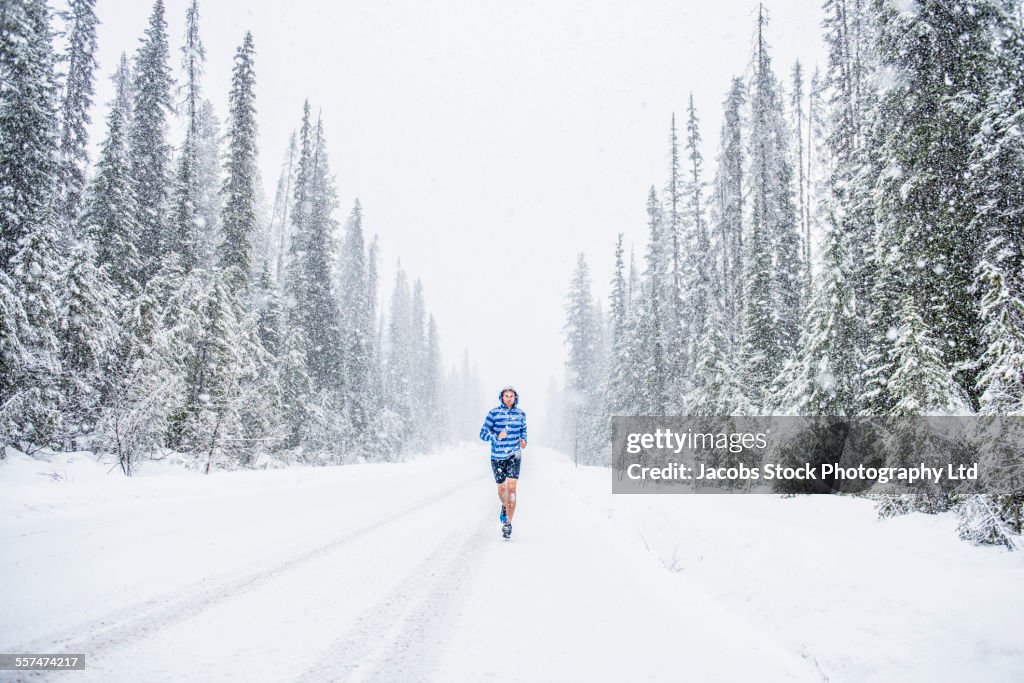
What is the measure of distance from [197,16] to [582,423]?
144 ft

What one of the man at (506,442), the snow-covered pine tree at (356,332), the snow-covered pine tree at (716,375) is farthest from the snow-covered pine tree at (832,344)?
the snow-covered pine tree at (356,332)

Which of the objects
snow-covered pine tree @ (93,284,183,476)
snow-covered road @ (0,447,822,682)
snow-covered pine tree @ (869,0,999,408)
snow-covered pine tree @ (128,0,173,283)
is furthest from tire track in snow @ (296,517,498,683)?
snow-covered pine tree @ (128,0,173,283)

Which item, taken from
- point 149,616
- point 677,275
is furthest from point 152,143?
point 677,275

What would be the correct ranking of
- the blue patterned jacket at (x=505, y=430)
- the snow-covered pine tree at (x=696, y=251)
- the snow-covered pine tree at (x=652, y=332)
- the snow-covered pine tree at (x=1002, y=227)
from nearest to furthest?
the snow-covered pine tree at (x=1002, y=227), the blue patterned jacket at (x=505, y=430), the snow-covered pine tree at (x=696, y=251), the snow-covered pine tree at (x=652, y=332)

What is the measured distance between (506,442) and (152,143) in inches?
880

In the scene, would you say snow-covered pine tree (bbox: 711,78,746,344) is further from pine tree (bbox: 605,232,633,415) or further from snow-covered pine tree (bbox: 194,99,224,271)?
snow-covered pine tree (bbox: 194,99,224,271)

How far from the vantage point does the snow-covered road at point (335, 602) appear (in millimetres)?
3354

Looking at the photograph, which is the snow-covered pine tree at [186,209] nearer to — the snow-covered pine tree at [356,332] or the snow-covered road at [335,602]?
the snow-covered pine tree at [356,332]

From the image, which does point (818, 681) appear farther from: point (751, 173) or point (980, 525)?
point (751, 173)

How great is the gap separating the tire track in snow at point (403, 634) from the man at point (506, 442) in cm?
228

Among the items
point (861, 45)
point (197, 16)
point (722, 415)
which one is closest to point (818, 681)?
point (722, 415)

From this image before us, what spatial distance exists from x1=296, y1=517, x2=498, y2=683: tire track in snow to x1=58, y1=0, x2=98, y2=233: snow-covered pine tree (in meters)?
23.2

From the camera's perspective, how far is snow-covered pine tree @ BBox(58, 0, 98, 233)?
70.2ft

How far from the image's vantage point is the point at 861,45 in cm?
1931
